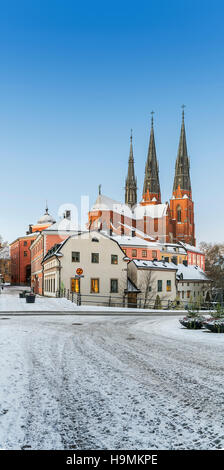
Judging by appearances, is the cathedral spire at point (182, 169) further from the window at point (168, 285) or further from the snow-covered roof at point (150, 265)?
the window at point (168, 285)

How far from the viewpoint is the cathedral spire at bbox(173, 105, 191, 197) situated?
12912 centimetres

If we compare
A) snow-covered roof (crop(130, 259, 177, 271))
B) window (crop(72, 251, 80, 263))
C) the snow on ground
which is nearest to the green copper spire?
snow-covered roof (crop(130, 259, 177, 271))

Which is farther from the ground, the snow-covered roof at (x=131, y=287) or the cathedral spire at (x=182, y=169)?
the cathedral spire at (x=182, y=169)

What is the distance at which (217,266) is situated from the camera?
9288 centimetres

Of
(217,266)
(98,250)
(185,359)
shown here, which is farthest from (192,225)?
(185,359)

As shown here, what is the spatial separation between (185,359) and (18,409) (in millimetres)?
4883

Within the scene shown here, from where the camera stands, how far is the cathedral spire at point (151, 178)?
129000mm

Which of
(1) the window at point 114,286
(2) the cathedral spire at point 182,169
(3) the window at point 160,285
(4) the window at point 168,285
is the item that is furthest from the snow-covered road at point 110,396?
(2) the cathedral spire at point 182,169

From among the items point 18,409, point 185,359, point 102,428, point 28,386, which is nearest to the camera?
point 102,428

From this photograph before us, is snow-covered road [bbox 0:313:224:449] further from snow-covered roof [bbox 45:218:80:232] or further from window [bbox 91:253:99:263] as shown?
snow-covered roof [bbox 45:218:80:232]

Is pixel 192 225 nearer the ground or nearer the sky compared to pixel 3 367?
nearer the sky
